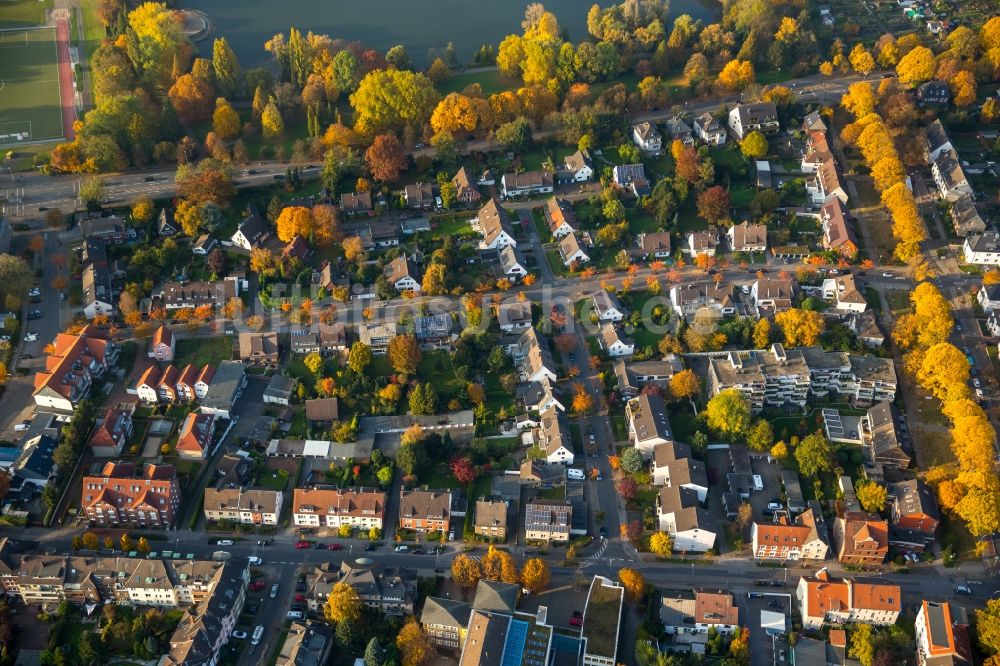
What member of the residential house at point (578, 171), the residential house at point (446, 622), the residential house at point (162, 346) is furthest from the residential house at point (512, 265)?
the residential house at point (446, 622)

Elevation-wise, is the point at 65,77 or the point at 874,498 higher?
the point at 65,77

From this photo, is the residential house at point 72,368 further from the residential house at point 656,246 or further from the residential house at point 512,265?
the residential house at point 656,246

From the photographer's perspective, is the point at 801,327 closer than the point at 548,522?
No

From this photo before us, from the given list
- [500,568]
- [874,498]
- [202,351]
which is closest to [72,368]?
[202,351]

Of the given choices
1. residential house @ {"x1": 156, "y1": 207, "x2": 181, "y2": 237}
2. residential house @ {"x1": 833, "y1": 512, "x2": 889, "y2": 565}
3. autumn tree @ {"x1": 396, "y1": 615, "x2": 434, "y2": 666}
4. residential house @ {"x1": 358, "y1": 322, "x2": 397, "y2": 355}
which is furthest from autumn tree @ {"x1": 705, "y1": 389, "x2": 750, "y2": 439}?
residential house @ {"x1": 156, "y1": 207, "x2": 181, "y2": 237}

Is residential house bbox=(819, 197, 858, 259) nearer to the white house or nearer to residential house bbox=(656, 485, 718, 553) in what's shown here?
the white house

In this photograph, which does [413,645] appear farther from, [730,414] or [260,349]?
[260,349]

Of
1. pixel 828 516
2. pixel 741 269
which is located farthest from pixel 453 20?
pixel 828 516
